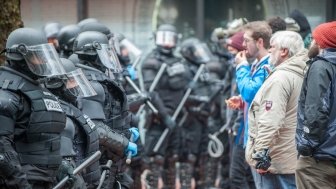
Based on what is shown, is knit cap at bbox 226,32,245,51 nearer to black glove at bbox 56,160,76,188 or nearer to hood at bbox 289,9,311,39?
hood at bbox 289,9,311,39

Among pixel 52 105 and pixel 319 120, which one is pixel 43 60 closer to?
pixel 52 105

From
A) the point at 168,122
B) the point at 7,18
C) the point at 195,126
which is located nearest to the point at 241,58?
the point at 7,18

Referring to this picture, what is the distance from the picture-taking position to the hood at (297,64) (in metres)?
7.29

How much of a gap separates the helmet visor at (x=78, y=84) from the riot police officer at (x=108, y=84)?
17.7 inches

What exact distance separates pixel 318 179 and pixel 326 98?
0.62m

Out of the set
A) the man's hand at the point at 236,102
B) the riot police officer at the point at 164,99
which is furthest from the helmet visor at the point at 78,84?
the riot police officer at the point at 164,99

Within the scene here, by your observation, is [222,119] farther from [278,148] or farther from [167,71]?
[278,148]

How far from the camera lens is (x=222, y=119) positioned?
475 inches

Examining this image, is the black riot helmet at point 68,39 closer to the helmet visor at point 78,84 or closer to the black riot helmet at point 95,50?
the black riot helmet at point 95,50

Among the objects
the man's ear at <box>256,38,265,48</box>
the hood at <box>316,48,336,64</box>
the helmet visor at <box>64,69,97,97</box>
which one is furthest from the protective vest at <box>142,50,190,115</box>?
the hood at <box>316,48,336,64</box>

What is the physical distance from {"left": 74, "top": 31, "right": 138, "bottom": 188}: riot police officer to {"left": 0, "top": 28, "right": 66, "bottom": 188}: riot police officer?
4.53 feet

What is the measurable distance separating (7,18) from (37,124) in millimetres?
2008

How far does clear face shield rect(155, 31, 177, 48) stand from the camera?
1174 cm

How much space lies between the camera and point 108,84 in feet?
24.4
